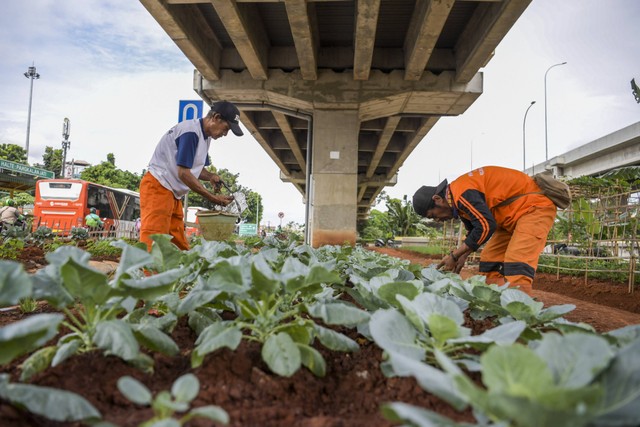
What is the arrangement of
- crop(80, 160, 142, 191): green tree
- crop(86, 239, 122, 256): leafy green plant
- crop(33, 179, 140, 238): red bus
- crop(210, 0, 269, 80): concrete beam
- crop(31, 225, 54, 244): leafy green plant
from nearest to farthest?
crop(210, 0, 269, 80): concrete beam
crop(86, 239, 122, 256): leafy green plant
crop(31, 225, 54, 244): leafy green plant
crop(33, 179, 140, 238): red bus
crop(80, 160, 142, 191): green tree

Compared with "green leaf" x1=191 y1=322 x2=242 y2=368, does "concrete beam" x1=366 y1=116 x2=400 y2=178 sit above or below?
above

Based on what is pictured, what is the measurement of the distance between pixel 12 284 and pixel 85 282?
0.22 m

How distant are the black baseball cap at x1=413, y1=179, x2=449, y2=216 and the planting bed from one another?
306cm

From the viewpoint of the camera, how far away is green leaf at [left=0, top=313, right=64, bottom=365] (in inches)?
25.6

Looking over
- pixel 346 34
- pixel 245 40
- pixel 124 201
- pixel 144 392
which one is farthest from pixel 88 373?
pixel 124 201

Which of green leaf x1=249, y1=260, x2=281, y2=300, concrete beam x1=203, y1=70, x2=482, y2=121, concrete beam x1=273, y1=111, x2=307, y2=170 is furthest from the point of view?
concrete beam x1=273, y1=111, x2=307, y2=170

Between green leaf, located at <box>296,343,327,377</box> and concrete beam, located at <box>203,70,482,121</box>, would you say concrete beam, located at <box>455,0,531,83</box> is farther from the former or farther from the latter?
green leaf, located at <box>296,343,327,377</box>

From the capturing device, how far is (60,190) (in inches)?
786

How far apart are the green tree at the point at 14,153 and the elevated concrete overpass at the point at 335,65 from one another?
147 feet

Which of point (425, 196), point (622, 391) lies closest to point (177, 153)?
point (425, 196)

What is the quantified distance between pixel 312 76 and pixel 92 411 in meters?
9.60

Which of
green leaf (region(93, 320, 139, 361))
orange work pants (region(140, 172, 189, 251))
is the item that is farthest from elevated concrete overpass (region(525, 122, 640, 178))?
green leaf (region(93, 320, 139, 361))

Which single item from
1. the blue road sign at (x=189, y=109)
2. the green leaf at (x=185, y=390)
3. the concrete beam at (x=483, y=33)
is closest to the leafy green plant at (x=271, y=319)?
the green leaf at (x=185, y=390)

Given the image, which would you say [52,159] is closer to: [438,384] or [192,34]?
[192,34]
